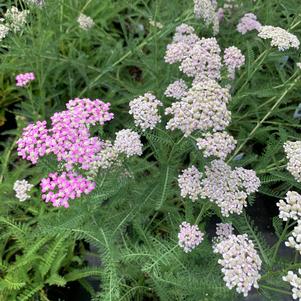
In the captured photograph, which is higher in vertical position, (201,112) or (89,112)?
(201,112)

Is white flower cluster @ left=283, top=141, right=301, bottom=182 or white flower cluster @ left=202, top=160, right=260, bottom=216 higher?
white flower cluster @ left=283, top=141, right=301, bottom=182

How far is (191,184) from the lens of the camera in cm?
203

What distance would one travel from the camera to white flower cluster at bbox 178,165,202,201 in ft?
6.61

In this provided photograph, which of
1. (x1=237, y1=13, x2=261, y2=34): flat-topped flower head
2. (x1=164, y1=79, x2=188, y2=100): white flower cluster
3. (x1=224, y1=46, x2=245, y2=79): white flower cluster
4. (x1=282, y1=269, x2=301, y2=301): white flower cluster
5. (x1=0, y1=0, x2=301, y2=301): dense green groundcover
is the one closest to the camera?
(x1=282, y1=269, x2=301, y2=301): white flower cluster

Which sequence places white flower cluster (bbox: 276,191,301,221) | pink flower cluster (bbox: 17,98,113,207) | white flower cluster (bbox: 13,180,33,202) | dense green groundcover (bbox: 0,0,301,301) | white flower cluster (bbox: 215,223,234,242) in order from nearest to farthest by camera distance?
white flower cluster (bbox: 276,191,301,221) < pink flower cluster (bbox: 17,98,113,207) < dense green groundcover (bbox: 0,0,301,301) < white flower cluster (bbox: 215,223,234,242) < white flower cluster (bbox: 13,180,33,202)

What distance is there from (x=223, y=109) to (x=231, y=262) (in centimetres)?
65

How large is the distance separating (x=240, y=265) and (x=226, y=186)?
431mm

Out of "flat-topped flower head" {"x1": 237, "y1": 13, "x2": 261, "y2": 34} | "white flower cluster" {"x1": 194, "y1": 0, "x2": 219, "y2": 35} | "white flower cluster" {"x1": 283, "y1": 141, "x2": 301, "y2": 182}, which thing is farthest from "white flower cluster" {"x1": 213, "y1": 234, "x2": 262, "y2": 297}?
"flat-topped flower head" {"x1": 237, "y1": 13, "x2": 261, "y2": 34}

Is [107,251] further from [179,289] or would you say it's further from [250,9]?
[250,9]

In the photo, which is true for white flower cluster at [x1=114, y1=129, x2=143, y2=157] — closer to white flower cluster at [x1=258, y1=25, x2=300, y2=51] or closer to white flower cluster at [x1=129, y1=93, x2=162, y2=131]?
white flower cluster at [x1=129, y1=93, x2=162, y2=131]

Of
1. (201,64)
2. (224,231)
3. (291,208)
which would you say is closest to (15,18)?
(201,64)

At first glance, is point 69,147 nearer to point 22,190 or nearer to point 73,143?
point 73,143

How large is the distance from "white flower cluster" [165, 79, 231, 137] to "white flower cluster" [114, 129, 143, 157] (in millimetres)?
175

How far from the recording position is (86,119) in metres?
2.07
